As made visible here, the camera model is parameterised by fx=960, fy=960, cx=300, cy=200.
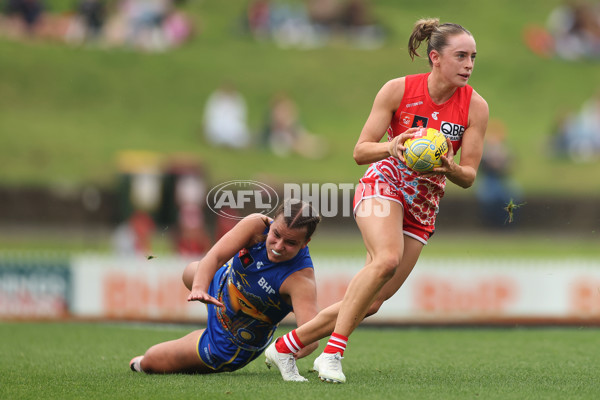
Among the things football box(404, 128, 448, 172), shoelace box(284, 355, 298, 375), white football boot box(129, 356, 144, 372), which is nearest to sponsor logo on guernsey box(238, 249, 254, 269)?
shoelace box(284, 355, 298, 375)

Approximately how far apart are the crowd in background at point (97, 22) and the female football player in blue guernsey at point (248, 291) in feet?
61.4

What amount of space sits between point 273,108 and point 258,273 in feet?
52.3

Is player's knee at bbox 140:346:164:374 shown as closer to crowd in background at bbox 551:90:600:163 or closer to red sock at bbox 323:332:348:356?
red sock at bbox 323:332:348:356

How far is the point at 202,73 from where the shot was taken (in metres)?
25.2

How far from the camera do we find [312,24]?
26078mm

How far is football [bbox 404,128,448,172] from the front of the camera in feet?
17.8

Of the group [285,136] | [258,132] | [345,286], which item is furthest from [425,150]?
[258,132]

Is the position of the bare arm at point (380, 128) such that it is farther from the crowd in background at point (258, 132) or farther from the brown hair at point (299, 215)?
the crowd in background at point (258, 132)

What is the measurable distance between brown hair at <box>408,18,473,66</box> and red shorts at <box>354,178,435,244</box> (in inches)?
33.0

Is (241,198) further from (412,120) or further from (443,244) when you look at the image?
(443,244)

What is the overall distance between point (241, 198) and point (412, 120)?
4215mm

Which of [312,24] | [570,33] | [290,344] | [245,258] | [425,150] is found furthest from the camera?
[570,33]

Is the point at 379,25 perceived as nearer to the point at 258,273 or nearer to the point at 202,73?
the point at 202,73

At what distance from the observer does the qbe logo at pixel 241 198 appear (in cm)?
1036
